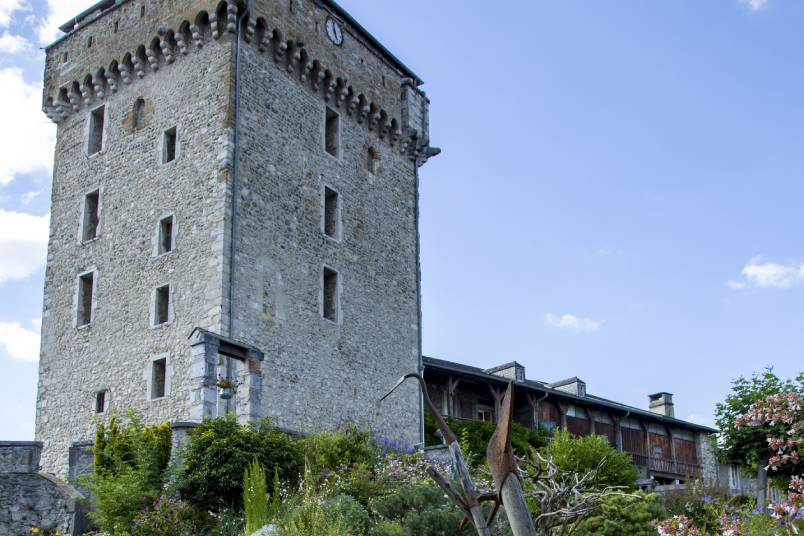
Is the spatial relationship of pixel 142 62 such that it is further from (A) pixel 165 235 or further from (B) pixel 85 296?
(B) pixel 85 296

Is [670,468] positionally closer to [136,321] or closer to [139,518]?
[136,321]

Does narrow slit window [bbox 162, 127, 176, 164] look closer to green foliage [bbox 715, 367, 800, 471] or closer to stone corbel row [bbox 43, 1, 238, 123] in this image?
stone corbel row [bbox 43, 1, 238, 123]

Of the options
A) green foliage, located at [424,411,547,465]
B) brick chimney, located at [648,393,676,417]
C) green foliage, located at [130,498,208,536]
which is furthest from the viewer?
brick chimney, located at [648,393,676,417]

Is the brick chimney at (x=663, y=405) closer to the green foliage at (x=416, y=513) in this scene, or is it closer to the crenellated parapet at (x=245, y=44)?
the crenellated parapet at (x=245, y=44)

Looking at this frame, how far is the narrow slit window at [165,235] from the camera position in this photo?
1991 cm

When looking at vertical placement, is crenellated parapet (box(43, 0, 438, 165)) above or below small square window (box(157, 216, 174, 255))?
above

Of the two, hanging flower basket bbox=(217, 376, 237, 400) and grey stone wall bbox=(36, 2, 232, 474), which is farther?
grey stone wall bbox=(36, 2, 232, 474)

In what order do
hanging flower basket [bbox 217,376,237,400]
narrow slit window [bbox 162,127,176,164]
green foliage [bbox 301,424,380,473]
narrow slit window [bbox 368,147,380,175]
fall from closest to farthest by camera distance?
green foliage [bbox 301,424,380,473], hanging flower basket [bbox 217,376,237,400], narrow slit window [bbox 162,127,176,164], narrow slit window [bbox 368,147,380,175]

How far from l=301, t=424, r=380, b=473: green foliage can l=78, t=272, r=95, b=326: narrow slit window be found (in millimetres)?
8546

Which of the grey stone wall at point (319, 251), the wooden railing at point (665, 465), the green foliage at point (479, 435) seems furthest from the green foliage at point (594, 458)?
Answer: the wooden railing at point (665, 465)

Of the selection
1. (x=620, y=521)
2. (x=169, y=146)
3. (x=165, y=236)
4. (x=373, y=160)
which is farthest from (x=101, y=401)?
(x=620, y=521)

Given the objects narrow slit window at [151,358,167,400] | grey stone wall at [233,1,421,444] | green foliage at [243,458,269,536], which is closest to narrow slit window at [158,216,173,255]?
grey stone wall at [233,1,421,444]

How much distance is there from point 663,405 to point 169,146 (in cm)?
2686

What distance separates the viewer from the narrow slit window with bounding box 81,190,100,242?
21672mm
